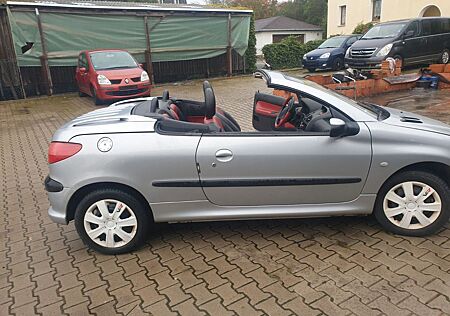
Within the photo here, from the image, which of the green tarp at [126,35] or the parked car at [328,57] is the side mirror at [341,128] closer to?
the green tarp at [126,35]

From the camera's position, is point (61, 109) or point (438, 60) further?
point (438, 60)

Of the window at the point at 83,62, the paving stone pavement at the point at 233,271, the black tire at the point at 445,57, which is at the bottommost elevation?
the paving stone pavement at the point at 233,271

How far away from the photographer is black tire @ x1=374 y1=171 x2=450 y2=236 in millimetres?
3092

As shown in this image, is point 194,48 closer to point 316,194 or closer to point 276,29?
point 316,194

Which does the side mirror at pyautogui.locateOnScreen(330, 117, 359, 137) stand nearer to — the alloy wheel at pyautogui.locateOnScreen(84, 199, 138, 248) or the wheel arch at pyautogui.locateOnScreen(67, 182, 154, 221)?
the wheel arch at pyautogui.locateOnScreen(67, 182, 154, 221)

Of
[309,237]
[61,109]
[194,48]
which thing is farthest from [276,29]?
[309,237]

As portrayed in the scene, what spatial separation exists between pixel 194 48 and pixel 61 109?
6419 mm

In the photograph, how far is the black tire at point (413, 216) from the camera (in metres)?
3.09

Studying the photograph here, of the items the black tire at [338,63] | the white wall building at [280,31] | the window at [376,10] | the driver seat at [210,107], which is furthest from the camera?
the white wall building at [280,31]

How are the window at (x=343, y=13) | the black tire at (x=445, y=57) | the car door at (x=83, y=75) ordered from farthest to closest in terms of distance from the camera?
1. the window at (x=343, y=13)
2. the black tire at (x=445, y=57)
3. the car door at (x=83, y=75)

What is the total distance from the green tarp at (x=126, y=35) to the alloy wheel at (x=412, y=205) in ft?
40.3

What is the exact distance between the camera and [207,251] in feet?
10.5

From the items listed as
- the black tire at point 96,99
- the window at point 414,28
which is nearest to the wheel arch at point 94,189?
the black tire at point 96,99

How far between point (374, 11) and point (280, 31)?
13.6 m
